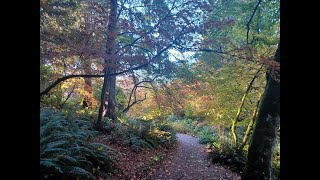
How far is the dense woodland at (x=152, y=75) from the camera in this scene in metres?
5.11

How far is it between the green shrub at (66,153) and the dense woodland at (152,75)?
21mm

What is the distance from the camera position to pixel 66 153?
466cm

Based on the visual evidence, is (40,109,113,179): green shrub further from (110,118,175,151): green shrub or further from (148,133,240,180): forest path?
(110,118,175,151): green shrub

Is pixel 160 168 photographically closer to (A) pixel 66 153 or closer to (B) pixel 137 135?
(B) pixel 137 135

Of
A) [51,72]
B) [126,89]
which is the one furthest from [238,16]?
[126,89]

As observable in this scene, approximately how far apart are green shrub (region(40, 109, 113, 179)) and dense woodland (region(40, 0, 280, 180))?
0.07 ft

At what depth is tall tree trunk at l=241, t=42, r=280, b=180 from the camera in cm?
507

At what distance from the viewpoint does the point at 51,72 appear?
687cm

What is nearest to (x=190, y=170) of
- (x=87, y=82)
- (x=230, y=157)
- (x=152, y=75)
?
(x=230, y=157)

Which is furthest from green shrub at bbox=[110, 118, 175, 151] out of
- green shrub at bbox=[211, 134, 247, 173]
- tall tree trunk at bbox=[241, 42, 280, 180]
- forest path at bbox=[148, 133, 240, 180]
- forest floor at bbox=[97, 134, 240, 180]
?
tall tree trunk at bbox=[241, 42, 280, 180]

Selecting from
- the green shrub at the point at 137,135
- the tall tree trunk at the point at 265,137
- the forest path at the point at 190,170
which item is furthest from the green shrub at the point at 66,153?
the tall tree trunk at the point at 265,137

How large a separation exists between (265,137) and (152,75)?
656 centimetres
